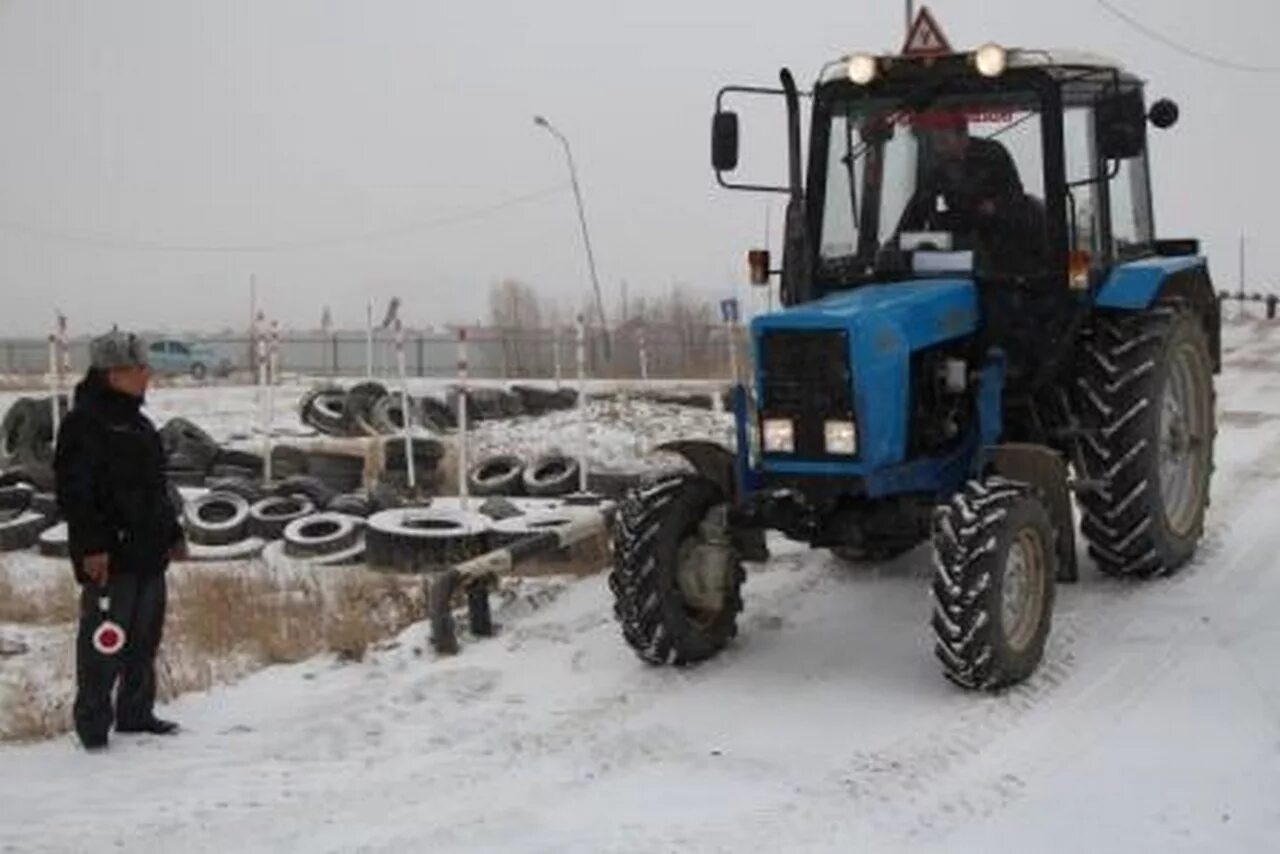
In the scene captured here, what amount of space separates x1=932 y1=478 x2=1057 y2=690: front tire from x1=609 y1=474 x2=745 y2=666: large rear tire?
4.01 ft

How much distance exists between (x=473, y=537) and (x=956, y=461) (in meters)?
3.89

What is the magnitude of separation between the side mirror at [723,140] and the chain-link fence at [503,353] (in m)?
19.4

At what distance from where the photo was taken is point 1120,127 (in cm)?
841

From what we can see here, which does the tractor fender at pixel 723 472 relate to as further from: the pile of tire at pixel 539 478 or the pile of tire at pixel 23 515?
the pile of tire at pixel 23 515

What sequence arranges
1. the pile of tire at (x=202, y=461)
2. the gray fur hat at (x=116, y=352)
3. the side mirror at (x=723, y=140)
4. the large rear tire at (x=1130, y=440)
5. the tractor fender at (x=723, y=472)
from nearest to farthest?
the gray fur hat at (x=116, y=352) < the tractor fender at (x=723, y=472) < the side mirror at (x=723, y=140) < the large rear tire at (x=1130, y=440) < the pile of tire at (x=202, y=461)

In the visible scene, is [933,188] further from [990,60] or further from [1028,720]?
[1028,720]

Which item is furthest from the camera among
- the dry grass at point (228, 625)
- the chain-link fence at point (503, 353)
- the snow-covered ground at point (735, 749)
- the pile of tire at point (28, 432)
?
the chain-link fence at point (503, 353)

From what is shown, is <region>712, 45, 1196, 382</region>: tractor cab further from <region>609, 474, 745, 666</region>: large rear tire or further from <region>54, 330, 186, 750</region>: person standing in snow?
<region>54, 330, 186, 750</region>: person standing in snow

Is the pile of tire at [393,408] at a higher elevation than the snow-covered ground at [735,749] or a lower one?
higher

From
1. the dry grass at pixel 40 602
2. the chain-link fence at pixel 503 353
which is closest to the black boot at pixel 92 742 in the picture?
the dry grass at pixel 40 602

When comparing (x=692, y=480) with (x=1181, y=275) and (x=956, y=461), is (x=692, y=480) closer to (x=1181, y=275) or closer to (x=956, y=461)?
(x=956, y=461)

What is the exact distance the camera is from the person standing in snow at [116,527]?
22.0 ft

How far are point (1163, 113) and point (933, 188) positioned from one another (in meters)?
1.69

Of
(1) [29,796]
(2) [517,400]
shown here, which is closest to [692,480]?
(1) [29,796]
